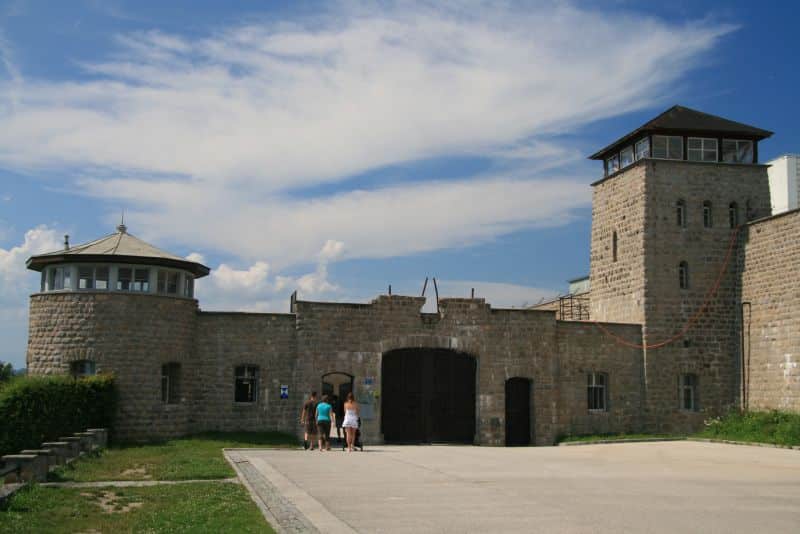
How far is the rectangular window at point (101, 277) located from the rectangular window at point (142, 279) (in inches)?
31.9

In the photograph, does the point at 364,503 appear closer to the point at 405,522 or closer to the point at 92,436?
the point at 405,522

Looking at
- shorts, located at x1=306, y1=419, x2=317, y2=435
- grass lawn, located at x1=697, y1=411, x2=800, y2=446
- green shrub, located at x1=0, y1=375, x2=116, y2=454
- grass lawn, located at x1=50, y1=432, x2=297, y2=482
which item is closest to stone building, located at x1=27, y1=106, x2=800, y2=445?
grass lawn, located at x1=697, y1=411, x2=800, y2=446

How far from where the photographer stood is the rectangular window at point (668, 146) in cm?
2889

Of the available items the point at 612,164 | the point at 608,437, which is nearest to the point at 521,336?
the point at 608,437

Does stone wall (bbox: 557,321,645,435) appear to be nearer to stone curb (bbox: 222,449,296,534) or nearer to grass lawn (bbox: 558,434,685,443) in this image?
grass lawn (bbox: 558,434,685,443)

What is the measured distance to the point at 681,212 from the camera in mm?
28859

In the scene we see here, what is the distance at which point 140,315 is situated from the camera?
79.1 ft

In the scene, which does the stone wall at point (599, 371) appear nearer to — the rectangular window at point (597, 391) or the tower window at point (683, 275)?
the rectangular window at point (597, 391)

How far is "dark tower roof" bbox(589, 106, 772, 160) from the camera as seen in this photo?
28.9 metres

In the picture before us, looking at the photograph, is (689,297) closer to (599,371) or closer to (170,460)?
(599,371)

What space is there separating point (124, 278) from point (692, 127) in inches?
750

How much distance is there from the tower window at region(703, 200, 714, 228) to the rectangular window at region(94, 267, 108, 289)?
19.2 metres

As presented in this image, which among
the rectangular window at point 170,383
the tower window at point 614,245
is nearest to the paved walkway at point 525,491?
the rectangular window at point 170,383

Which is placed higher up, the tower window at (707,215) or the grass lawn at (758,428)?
the tower window at (707,215)
